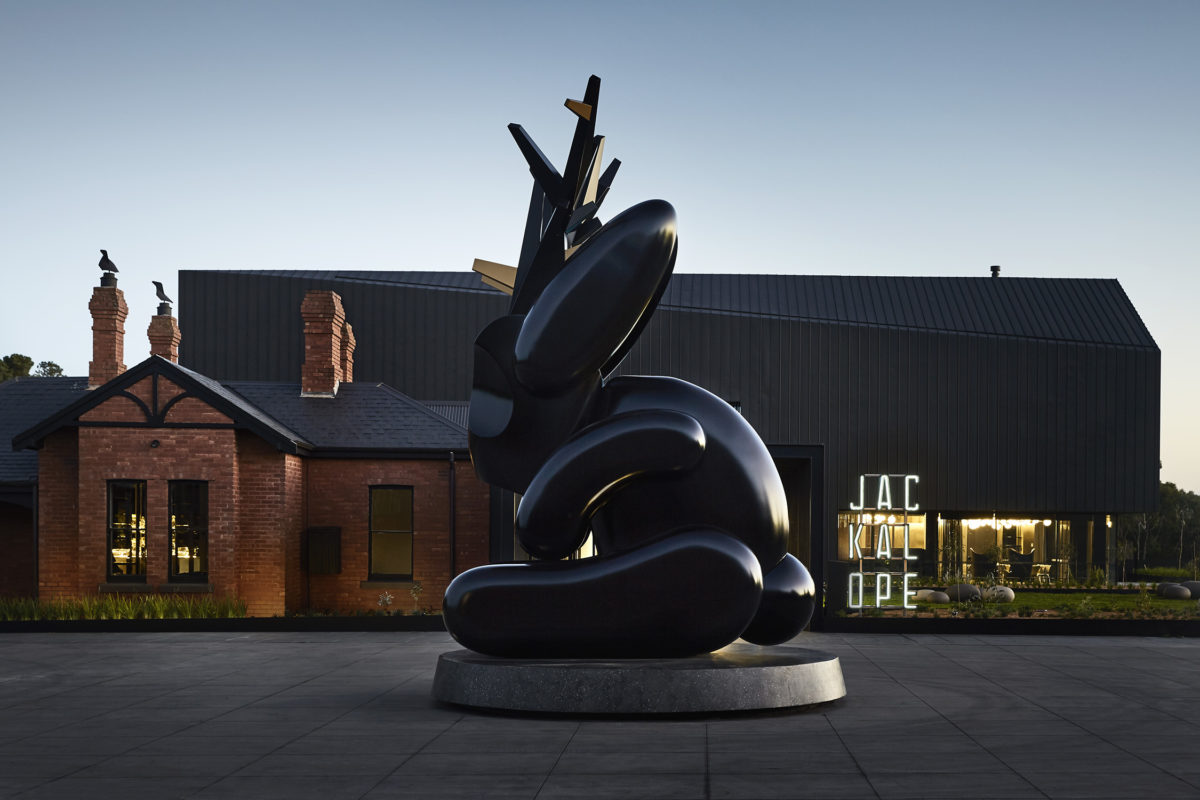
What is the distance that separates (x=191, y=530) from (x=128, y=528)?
3.81 ft

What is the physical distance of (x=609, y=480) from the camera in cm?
1052

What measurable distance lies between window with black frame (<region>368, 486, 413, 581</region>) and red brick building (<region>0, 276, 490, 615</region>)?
0.03 m

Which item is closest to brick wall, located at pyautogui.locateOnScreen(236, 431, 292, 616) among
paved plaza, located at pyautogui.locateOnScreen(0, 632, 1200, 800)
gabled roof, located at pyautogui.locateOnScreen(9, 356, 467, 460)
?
gabled roof, located at pyautogui.locateOnScreen(9, 356, 467, 460)

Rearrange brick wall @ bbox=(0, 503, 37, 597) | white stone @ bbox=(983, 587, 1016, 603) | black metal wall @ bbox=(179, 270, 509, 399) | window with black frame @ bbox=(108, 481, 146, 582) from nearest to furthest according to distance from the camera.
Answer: window with black frame @ bbox=(108, 481, 146, 582), brick wall @ bbox=(0, 503, 37, 597), white stone @ bbox=(983, 587, 1016, 603), black metal wall @ bbox=(179, 270, 509, 399)

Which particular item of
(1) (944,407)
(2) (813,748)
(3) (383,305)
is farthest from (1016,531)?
(2) (813,748)

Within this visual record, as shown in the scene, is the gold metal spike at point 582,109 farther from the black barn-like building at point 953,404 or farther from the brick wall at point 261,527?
the black barn-like building at point 953,404

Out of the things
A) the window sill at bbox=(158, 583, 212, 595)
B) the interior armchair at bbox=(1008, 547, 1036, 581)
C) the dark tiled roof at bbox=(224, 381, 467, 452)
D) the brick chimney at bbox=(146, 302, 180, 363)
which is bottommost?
the interior armchair at bbox=(1008, 547, 1036, 581)

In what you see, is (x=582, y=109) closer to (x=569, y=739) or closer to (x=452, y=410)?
(x=569, y=739)

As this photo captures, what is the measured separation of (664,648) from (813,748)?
87.7 inches

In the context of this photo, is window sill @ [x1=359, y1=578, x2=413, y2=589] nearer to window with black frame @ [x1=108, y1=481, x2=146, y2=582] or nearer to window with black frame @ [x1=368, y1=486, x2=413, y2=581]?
window with black frame @ [x1=368, y1=486, x2=413, y2=581]

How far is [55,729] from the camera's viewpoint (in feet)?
31.8

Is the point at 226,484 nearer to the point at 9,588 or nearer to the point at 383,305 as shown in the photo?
the point at 9,588

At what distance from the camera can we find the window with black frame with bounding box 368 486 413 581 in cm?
2384

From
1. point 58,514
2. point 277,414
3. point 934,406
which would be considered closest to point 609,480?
point 58,514
